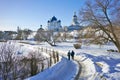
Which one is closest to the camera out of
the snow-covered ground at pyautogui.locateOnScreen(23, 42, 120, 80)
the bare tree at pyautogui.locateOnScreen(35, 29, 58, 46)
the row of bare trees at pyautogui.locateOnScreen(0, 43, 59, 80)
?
the snow-covered ground at pyautogui.locateOnScreen(23, 42, 120, 80)

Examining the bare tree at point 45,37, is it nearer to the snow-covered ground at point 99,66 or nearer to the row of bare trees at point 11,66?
the snow-covered ground at point 99,66

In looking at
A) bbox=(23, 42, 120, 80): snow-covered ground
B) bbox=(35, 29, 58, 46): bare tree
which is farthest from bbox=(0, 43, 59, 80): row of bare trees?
bbox=(35, 29, 58, 46): bare tree

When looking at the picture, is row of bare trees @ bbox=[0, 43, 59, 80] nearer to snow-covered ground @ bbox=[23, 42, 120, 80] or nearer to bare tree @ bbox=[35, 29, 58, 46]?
snow-covered ground @ bbox=[23, 42, 120, 80]

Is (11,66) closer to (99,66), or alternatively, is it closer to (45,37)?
(99,66)

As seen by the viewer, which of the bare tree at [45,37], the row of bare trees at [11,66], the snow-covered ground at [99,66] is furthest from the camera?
the bare tree at [45,37]

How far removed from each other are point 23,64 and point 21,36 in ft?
397

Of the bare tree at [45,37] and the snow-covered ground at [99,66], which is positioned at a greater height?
the bare tree at [45,37]

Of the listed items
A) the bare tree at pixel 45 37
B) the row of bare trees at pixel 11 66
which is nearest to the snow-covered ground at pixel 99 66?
the row of bare trees at pixel 11 66

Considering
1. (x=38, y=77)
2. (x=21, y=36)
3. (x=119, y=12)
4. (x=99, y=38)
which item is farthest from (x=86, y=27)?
(x=21, y=36)

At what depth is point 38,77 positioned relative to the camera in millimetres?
15297

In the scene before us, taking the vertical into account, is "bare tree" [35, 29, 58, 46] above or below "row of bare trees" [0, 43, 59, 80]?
above

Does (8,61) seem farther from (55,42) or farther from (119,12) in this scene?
(55,42)

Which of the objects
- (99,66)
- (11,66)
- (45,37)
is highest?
(45,37)

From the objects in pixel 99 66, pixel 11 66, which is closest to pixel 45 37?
pixel 99 66
